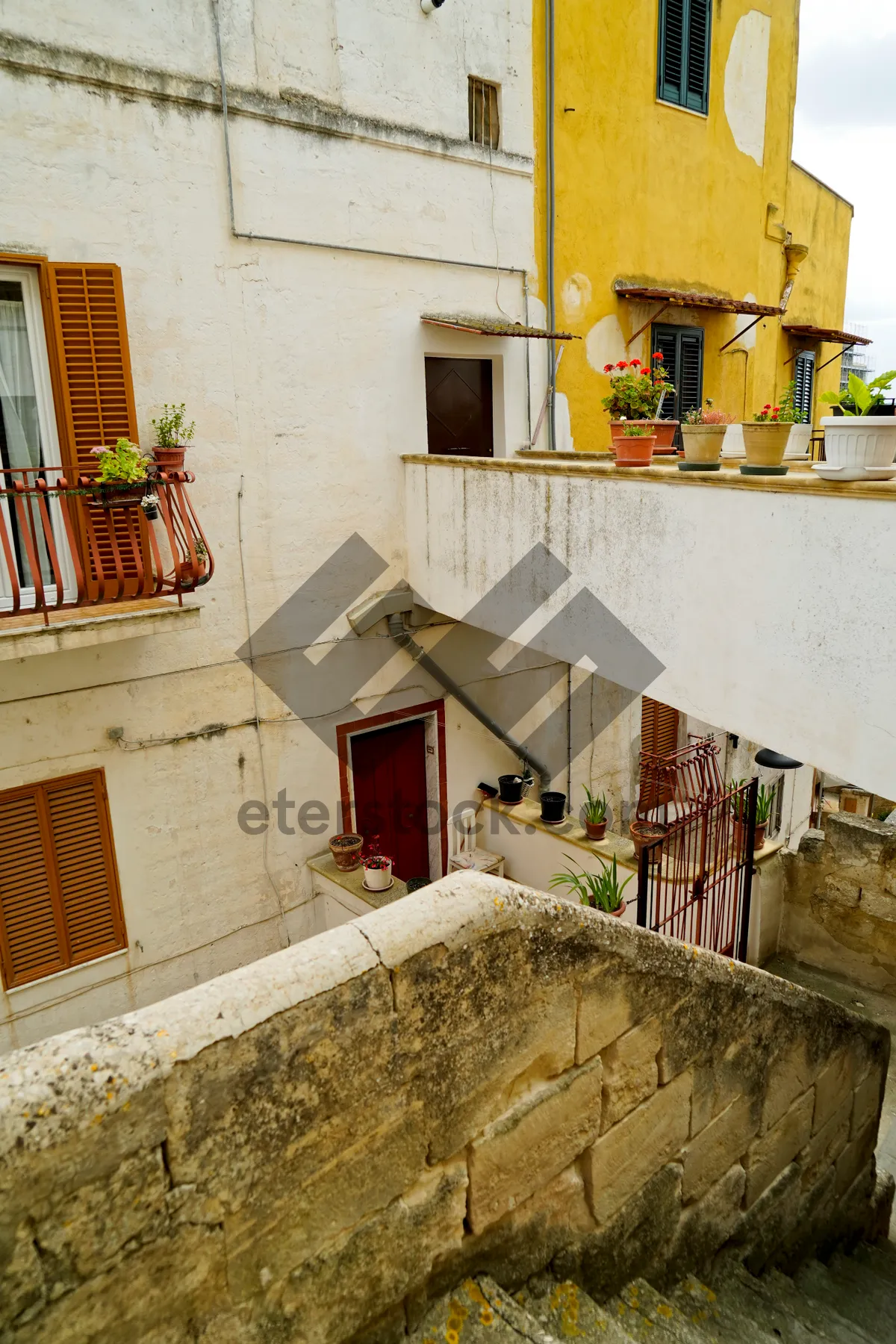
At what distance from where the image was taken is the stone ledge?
18.1 ft

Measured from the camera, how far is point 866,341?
552 inches

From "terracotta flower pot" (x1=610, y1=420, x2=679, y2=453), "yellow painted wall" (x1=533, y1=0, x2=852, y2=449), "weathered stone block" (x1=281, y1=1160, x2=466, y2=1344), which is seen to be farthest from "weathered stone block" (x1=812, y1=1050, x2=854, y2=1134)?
"yellow painted wall" (x1=533, y1=0, x2=852, y2=449)

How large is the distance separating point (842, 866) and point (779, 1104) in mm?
4324

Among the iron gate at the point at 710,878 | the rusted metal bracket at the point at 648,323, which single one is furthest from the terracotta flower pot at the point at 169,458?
the rusted metal bracket at the point at 648,323

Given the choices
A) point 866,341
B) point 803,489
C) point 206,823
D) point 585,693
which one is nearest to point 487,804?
point 585,693

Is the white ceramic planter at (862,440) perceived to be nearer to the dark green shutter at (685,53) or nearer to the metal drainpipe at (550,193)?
the metal drainpipe at (550,193)

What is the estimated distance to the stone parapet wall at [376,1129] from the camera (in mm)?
1739

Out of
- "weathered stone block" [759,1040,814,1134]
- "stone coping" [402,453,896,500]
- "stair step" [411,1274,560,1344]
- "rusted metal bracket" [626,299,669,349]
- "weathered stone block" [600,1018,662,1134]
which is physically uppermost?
"rusted metal bracket" [626,299,669,349]

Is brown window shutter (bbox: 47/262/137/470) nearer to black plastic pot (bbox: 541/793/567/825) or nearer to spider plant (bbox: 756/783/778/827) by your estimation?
black plastic pot (bbox: 541/793/567/825)

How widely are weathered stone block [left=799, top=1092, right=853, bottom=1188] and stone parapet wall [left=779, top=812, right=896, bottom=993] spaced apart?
Result: 10.8 ft

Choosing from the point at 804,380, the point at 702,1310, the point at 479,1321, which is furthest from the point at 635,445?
the point at 804,380

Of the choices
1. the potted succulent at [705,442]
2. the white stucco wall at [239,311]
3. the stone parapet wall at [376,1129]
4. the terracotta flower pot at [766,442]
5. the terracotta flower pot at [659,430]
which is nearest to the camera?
the stone parapet wall at [376,1129]

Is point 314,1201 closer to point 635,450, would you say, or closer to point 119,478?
point 119,478

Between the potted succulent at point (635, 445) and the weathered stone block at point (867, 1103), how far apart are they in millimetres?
4289
